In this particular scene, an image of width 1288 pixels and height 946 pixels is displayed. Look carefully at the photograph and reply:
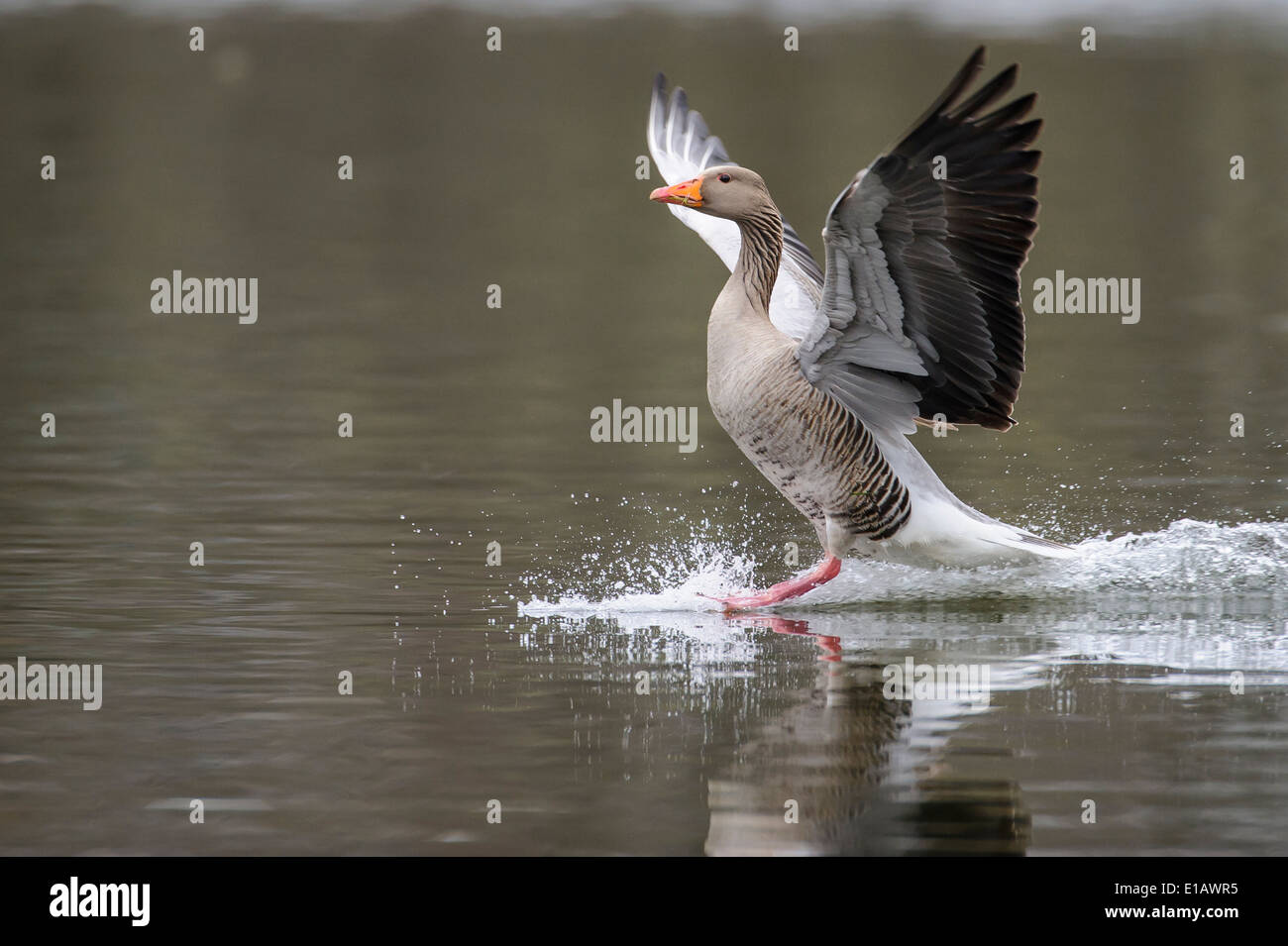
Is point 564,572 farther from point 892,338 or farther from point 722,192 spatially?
point 892,338

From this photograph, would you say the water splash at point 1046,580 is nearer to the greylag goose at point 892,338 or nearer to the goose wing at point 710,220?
the greylag goose at point 892,338

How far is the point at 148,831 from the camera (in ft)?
21.4

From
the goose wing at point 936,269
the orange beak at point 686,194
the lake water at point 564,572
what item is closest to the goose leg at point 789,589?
the lake water at point 564,572

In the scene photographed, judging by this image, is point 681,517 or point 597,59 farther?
point 597,59

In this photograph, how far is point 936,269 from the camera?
9.13m

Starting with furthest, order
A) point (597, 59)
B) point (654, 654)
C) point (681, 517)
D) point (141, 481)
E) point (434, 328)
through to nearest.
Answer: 1. point (597, 59)
2. point (434, 328)
3. point (141, 481)
4. point (681, 517)
5. point (654, 654)

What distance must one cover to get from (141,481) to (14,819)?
24.0 ft

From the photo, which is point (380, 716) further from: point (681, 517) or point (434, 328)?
point (434, 328)

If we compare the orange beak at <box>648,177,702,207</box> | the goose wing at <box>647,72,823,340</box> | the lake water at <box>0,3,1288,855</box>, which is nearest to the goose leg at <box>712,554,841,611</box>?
the lake water at <box>0,3,1288,855</box>

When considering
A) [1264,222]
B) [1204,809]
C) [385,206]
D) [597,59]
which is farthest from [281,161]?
[1204,809]

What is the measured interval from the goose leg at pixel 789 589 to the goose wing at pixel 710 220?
5.43 feet

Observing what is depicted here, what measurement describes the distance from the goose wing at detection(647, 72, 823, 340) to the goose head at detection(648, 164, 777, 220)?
3.23 feet

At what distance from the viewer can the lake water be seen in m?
6.84

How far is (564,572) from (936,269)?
2988 millimetres
